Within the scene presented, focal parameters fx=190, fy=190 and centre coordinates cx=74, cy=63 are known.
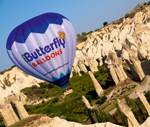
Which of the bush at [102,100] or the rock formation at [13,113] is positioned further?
the bush at [102,100]

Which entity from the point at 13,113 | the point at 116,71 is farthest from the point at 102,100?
the point at 13,113

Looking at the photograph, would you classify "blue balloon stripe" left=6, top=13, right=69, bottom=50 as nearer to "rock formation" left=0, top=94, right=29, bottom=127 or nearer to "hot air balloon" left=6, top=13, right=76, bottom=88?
"hot air balloon" left=6, top=13, right=76, bottom=88

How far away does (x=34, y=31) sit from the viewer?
2341 centimetres

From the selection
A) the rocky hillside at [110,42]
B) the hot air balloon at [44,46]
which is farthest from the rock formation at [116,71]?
the rocky hillside at [110,42]

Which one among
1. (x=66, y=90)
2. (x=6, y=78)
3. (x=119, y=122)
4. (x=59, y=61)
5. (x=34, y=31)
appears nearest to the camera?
(x=119, y=122)

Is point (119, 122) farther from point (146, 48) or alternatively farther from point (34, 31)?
point (146, 48)

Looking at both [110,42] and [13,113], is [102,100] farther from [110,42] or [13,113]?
[110,42]

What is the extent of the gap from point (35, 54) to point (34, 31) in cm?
283

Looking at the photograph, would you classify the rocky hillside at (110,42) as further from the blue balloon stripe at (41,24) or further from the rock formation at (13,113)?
the rock formation at (13,113)

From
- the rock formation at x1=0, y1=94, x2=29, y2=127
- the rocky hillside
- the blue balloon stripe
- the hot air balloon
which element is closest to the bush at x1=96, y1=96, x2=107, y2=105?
the hot air balloon

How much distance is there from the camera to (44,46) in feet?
77.6

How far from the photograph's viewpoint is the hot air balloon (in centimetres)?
Result: 2350

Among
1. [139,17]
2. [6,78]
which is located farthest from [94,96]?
[139,17]

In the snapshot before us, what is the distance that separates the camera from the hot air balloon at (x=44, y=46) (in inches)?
925
